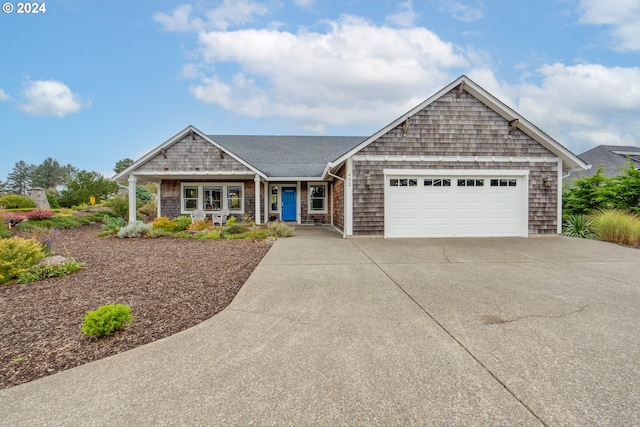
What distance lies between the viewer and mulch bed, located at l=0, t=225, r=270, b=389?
2.87 metres

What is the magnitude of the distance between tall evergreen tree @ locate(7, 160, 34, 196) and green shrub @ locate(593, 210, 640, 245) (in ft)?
279

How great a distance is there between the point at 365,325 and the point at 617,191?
13.9 meters

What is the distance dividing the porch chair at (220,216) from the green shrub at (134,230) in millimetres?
3463

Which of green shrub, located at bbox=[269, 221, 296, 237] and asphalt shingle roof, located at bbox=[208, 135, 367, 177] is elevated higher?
asphalt shingle roof, located at bbox=[208, 135, 367, 177]

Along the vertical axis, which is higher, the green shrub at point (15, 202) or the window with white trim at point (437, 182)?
the window with white trim at point (437, 182)

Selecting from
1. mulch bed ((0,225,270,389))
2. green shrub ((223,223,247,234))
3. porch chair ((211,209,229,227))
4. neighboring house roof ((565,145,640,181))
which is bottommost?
mulch bed ((0,225,270,389))

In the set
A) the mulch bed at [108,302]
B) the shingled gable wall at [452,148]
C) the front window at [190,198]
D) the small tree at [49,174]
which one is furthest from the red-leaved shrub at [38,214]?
the small tree at [49,174]

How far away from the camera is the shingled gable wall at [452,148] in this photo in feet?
35.8

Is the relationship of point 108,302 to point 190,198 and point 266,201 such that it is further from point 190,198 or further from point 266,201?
point 190,198

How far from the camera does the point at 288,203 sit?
1639cm

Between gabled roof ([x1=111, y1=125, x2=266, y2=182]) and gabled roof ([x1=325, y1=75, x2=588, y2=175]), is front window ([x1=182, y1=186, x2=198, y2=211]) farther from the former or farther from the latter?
gabled roof ([x1=325, y1=75, x2=588, y2=175])

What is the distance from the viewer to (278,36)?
48.5 ft

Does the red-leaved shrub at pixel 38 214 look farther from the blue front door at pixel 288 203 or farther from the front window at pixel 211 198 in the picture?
the blue front door at pixel 288 203

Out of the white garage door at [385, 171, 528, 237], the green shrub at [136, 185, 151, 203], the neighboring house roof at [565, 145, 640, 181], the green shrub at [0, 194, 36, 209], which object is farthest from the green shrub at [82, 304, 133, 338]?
the green shrub at [136, 185, 151, 203]
